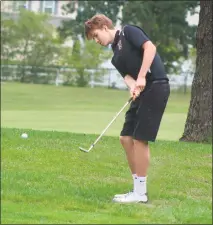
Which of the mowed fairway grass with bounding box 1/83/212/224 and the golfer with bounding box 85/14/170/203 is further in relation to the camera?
the golfer with bounding box 85/14/170/203

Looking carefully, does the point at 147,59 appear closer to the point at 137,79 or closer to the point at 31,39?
the point at 137,79

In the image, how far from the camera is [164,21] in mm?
51969

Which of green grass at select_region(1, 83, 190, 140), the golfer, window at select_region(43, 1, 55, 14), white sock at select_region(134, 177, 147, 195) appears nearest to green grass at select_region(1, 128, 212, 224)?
white sock at select_region(134, 177, 147, 195)

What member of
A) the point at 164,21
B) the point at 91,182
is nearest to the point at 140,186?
the point at 91,182

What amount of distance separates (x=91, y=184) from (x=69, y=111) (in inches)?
804

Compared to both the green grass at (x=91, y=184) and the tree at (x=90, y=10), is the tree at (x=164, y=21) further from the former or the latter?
the green grass at (x=91, y=184)

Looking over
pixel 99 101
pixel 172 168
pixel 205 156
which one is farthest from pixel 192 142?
pixel 99 101

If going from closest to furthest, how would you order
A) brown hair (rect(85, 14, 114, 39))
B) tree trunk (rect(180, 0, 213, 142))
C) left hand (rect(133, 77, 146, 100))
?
left hand (rect(133, 77, 146, 100)) < brown hair (rect(85, 14, 114, 39)) < tree trunk (rect(180, 0, 213, 142))

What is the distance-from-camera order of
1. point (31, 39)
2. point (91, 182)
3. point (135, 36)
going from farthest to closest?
point (31, 39) → point (91, 182) → point (135, 36)

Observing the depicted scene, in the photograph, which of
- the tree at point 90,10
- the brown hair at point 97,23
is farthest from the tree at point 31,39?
the brown hair at point 97,23

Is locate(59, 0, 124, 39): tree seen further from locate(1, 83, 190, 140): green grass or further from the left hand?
the left hand

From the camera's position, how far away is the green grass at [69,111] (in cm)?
2053

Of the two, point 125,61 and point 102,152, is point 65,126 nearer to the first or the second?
point 102,152

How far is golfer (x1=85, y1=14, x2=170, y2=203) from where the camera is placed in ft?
22.5
